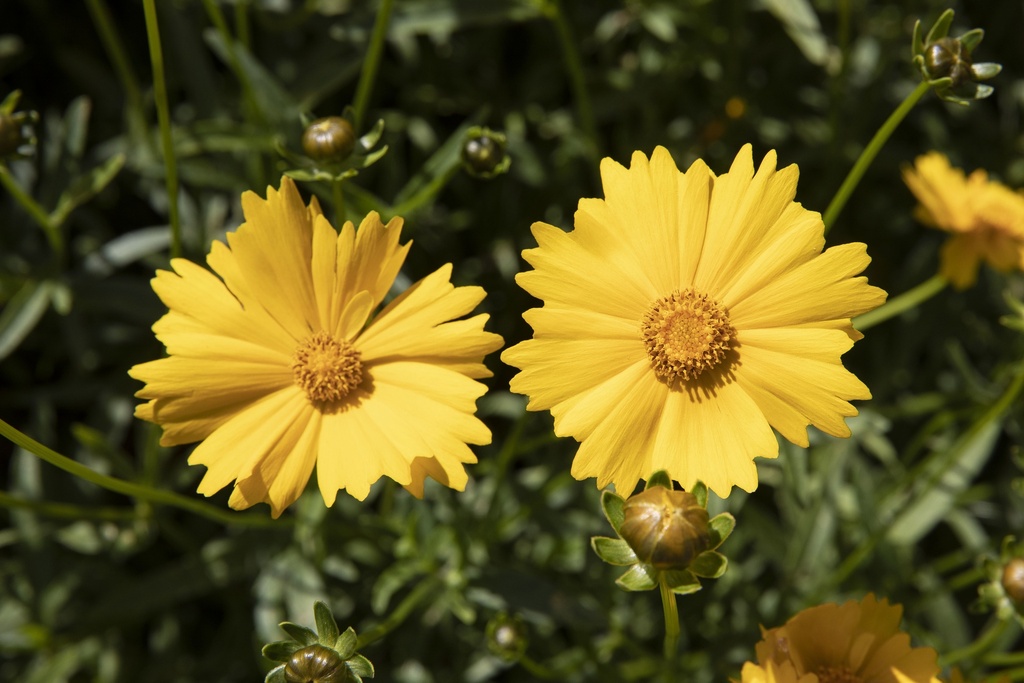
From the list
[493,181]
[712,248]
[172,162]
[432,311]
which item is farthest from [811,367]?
[493,181]

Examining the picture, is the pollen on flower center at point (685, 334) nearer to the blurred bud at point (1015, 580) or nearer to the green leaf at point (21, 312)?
the blurred bud at point (1015, 580)

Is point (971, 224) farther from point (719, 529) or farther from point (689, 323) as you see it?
point (719, 529)

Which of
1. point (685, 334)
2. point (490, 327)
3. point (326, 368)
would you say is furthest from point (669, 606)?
point (490, 327)

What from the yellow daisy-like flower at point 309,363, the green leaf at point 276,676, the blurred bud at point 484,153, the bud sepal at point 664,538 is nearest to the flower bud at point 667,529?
the bud sepal at point 664,538

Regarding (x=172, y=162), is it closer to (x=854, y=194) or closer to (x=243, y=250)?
(x=243, y=250)

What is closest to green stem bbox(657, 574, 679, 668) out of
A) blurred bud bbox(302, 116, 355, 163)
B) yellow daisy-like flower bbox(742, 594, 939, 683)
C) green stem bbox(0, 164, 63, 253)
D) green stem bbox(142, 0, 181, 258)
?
yellow daisy-like flower bbox(742, 594, 939, 683)

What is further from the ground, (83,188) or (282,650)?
Result: (83,188)
